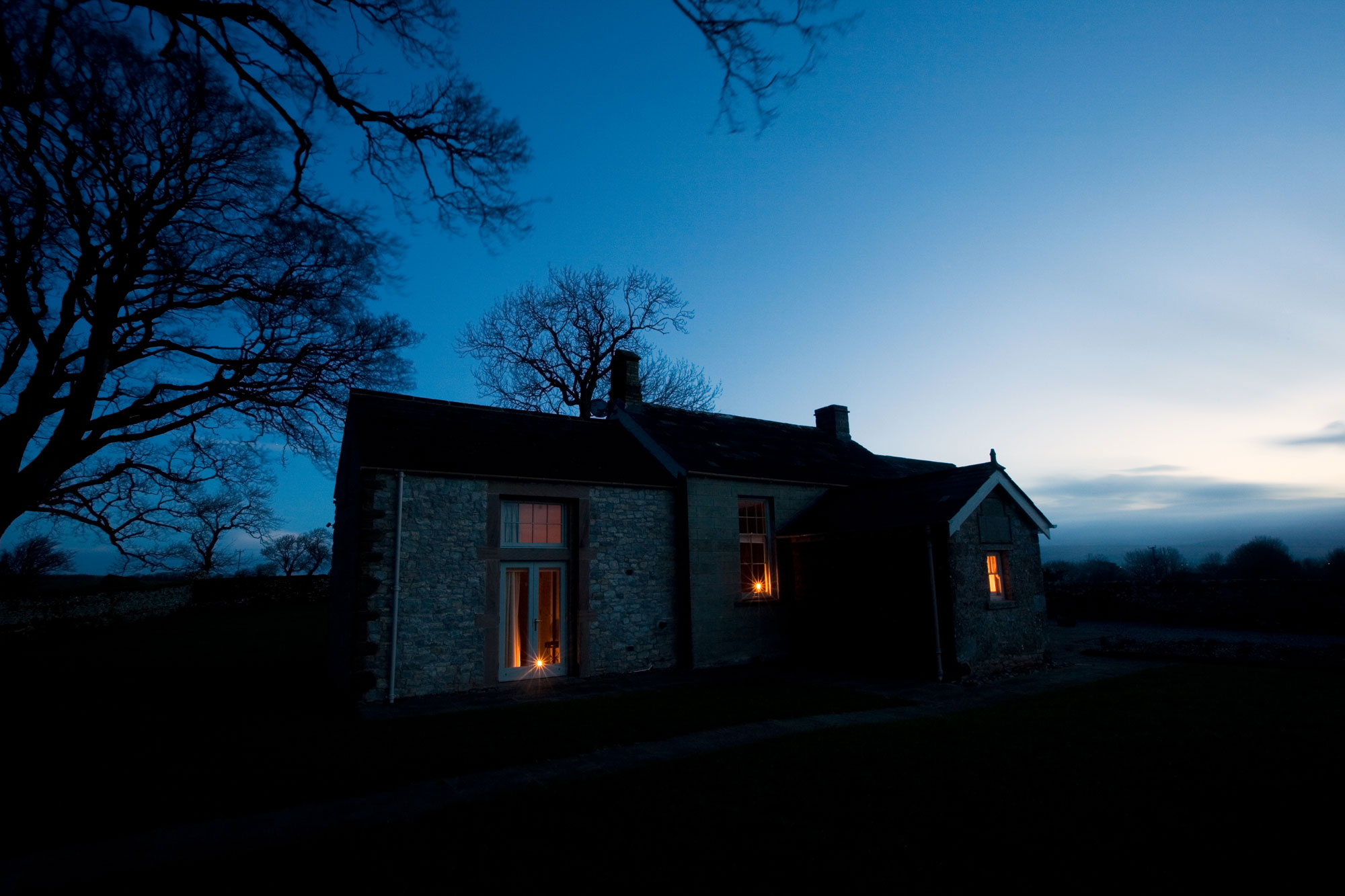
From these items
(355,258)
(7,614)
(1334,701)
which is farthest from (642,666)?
(7,614)

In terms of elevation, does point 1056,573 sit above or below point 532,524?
below

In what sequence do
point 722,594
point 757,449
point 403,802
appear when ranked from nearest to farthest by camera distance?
1. point 403,802
2. point 722,594
3. point 757,449

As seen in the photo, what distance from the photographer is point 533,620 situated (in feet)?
40.9

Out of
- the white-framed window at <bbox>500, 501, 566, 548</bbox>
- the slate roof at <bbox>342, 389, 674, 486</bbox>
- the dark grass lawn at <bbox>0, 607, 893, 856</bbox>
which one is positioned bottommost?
the dark grass lawn at <bbox>0, 607, 893, 856</bbox>

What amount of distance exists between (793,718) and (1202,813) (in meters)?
4.71

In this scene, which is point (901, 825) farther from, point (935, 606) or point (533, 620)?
point (533, 620)

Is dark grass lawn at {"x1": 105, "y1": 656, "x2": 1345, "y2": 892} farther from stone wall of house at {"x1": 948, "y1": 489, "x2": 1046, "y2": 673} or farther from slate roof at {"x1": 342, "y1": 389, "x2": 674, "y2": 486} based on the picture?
slate roof at {"x1": 342, "y1": 389, "x2": 674, "y2": 486}

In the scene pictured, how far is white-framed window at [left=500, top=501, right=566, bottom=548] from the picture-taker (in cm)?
1245

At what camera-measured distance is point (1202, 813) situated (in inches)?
192

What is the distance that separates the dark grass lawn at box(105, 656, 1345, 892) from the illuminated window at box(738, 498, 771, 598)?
7662 mm

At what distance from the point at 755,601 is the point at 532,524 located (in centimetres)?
564

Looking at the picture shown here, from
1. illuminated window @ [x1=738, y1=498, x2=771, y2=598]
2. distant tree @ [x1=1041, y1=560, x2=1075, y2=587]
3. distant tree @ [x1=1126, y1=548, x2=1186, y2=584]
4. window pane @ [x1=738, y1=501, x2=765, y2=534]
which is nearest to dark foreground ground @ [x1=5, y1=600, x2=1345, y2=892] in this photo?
illuminated window @ [x1=738, y1=498, x2=771, y2=598]

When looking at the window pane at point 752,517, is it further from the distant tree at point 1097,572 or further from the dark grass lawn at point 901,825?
→ the distant tree at point 1097,572

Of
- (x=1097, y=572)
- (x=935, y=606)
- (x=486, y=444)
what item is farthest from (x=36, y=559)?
(x=1097, y=572)
